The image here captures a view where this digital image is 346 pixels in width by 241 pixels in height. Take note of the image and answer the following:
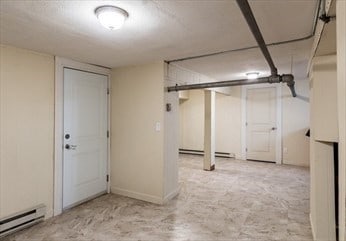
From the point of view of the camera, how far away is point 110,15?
1.67 m

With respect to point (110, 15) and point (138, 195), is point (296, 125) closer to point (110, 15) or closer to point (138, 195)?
point (138, 195)

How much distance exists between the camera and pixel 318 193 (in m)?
2.24

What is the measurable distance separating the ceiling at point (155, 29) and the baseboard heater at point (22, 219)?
6.26 ft

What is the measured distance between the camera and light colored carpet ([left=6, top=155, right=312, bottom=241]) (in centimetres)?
250

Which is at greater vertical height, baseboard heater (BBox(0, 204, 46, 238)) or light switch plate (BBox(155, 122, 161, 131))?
light switch plate (BBox(155, 122, 161, 131))

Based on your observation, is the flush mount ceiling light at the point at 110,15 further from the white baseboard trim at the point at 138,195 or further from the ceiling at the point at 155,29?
the white baseboard trim at the point at 138,195

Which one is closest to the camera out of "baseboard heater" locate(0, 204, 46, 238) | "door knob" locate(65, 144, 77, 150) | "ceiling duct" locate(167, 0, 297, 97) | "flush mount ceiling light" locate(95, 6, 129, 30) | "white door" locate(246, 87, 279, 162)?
"ceiling duct" locate(167, 0, 297, 97)

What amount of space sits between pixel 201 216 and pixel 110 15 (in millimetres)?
2525

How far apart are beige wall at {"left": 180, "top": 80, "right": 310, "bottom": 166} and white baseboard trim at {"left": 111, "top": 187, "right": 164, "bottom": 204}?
3823 mm

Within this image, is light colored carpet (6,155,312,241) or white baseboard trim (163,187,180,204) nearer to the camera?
light colored carpet (6,155,312,241)

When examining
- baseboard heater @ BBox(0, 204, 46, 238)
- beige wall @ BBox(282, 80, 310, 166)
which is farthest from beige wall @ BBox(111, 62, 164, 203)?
beige wall @ BBox(282, 80, 310, 166)

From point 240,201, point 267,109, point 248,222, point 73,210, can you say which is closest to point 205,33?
point 248,222

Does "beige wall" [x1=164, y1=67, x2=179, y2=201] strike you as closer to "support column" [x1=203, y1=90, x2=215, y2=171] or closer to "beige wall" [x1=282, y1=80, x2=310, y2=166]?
"support column" [x1=203, y1=90, x2=215, y2=171]

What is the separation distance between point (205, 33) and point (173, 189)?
242cm
